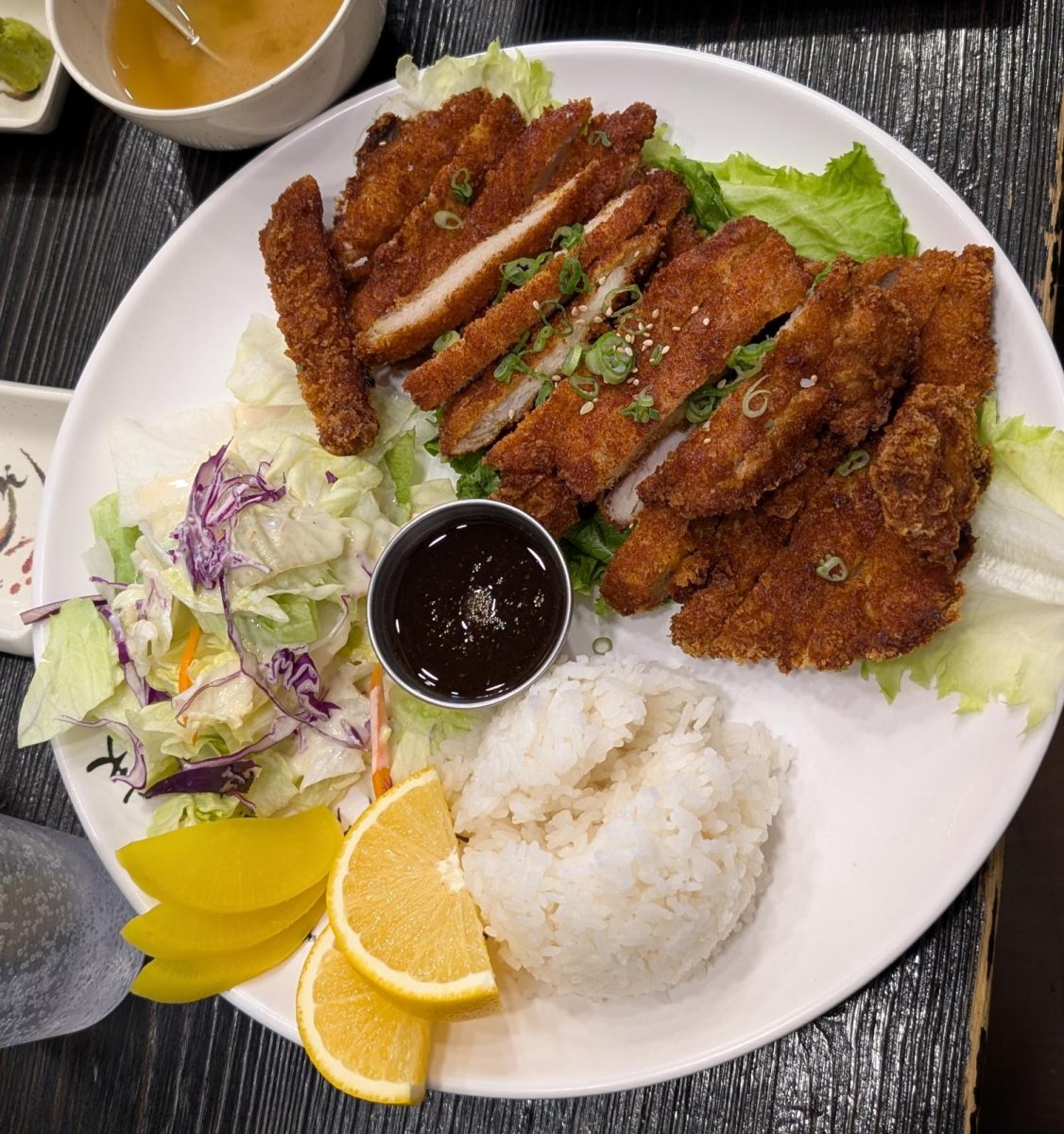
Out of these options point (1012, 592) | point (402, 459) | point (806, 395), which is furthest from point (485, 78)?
point (1012, 592)

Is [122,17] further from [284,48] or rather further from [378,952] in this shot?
[378,952]

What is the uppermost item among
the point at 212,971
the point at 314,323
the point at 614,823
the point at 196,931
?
the point at 314,323

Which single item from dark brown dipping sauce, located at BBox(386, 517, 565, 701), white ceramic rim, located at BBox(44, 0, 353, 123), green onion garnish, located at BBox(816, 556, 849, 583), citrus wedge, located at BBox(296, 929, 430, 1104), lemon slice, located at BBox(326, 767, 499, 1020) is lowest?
citrus wedge, located at BBox(296, 929, 430, 1104)

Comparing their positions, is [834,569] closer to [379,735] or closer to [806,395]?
[806,395]

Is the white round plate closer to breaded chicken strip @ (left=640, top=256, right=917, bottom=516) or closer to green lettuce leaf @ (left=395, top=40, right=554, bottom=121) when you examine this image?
green lettuce leaf @ (left=395, top=40, right=554, bottom=121)

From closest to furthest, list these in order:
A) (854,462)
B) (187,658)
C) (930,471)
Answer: (930,471) → (854,462) → (187,658)

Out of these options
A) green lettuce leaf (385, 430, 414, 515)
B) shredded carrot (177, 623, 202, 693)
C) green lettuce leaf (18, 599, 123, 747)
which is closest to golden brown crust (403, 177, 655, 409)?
green lettuce leaf (385, 430, 414, 515)

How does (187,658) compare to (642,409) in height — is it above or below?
below

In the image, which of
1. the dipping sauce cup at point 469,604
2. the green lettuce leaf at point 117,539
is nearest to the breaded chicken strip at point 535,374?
the dipping sauce cup at point 469,604
